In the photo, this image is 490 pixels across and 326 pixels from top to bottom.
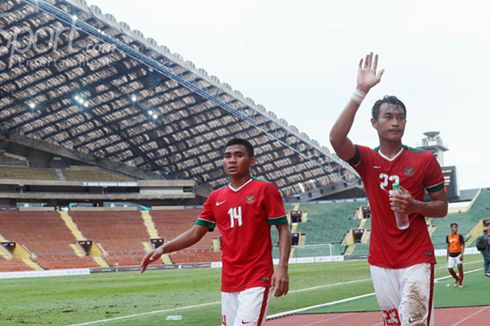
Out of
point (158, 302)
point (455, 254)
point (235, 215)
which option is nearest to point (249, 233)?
point (235, 215)

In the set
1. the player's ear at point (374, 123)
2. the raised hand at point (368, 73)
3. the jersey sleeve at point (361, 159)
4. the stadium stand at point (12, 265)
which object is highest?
the raised hand at point (368, 73)

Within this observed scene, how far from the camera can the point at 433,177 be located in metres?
5.43

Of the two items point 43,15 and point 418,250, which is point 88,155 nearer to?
point 43,15

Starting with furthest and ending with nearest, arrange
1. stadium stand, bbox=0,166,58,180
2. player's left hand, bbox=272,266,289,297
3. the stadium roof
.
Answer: stadium stand, bbox=0,166,58,180 → the stadium roof → player's left hand, bbox=272,266,289,297

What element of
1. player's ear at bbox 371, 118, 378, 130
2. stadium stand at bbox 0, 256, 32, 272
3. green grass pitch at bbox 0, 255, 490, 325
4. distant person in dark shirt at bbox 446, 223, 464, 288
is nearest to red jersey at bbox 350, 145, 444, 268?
player's ear at bbox 371, 118, 378, 130

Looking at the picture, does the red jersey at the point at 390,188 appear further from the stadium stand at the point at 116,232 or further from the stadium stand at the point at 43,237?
the stadium stand at the point at 116,232

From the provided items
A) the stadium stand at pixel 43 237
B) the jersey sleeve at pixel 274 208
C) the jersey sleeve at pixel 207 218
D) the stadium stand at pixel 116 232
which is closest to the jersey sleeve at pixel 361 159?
the jersey sleeve at pixel 274 208

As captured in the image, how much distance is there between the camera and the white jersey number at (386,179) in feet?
17.6

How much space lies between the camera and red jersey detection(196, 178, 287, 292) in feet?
19.5

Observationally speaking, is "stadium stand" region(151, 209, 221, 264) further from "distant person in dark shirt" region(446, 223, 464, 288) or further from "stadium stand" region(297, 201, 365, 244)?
"distant person in dark shirt" region(446, 223, 464, 288)

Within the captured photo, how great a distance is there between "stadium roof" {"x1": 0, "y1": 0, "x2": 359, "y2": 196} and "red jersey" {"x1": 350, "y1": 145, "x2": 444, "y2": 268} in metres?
44.4

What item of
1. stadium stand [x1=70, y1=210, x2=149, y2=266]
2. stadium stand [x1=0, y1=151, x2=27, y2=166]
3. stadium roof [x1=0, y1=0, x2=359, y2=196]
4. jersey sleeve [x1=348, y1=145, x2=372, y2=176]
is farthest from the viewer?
stadium stand [x1=0, y1=151, x2=27, y2=166]

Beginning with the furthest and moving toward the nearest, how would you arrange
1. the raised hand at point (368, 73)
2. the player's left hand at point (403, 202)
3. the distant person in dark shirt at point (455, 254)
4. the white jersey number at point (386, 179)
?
1. the distant person in dark shirt at point (455, 254)
2. the white jersey number at point (386, 179)
3. the raised hand at point (368, 73)
4. the player's left hand at point (403, 202)

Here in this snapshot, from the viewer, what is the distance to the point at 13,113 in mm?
68438
